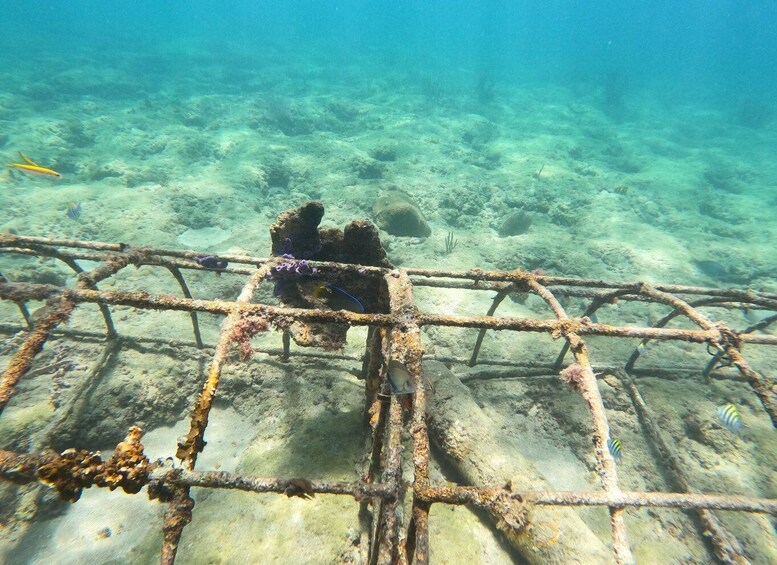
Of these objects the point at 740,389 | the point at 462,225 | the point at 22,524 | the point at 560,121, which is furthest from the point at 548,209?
the point at 560,121

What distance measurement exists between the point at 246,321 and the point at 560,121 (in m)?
24.9

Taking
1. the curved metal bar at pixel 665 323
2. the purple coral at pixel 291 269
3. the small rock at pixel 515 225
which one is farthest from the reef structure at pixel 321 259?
the small rock at pixel 515 225

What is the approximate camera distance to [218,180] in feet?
33.4

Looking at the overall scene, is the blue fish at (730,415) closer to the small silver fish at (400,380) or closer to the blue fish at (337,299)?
the small silver fish at (400,380)

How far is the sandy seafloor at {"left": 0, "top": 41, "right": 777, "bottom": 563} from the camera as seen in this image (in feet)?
9.00

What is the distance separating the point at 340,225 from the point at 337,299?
5244mm

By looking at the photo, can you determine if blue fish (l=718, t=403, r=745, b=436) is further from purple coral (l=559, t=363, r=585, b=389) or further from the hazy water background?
the hazy water background

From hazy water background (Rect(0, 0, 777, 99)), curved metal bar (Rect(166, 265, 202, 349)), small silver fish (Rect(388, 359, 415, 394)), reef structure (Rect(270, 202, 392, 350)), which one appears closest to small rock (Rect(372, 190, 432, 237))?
reef structure (Rect(270, 202, 392, 350))

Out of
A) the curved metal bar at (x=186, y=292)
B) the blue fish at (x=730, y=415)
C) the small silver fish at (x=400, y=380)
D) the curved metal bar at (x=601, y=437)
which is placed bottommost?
the blue fish at (x=730, y=415)

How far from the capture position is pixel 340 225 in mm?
8570

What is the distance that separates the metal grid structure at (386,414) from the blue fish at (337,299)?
0.96 feet

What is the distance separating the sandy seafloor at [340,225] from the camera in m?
2.74

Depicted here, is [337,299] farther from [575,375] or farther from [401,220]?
[401,220]

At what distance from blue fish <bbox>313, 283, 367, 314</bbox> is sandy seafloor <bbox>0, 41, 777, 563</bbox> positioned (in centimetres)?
88
